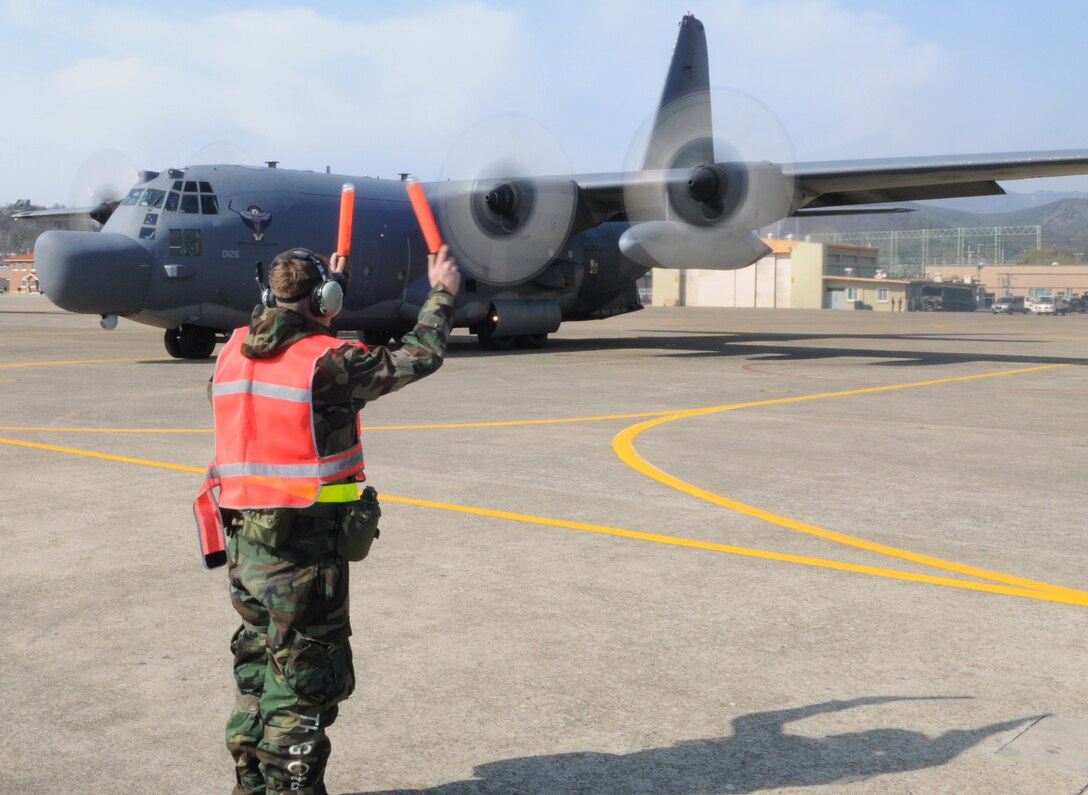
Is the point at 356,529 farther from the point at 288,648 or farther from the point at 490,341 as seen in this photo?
the point at 490,341

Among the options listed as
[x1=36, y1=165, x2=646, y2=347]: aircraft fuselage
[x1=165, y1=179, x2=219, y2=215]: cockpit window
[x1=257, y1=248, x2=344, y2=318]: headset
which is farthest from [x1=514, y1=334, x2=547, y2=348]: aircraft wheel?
[x1=257, y1=248, x2=344, y2=318]: headset

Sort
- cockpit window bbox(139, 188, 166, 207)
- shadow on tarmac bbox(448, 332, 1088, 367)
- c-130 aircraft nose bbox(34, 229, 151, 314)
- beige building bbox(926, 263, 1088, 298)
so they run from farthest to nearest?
beige building bbox(926, 263, 1088, 298) → shadow on tarmac bbox(448, 332, 1088, 367) → cockpit window bbox(139, 188, 166, 207) → c-130 aircraft nose bbox(34, 229, 151, 314)

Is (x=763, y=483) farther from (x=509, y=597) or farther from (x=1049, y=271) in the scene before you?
(x=1049, y=271)

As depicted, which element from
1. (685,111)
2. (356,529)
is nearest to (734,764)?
(356,529)

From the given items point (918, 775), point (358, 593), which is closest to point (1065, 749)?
point (918, 775)

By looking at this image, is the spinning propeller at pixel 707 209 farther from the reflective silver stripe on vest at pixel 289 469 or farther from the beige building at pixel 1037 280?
the beige building at pixel 1037 280

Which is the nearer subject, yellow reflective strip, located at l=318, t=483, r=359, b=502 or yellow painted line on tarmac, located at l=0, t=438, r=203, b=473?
yellow reflective strip, located at l=318, t=483, r=359, b=502

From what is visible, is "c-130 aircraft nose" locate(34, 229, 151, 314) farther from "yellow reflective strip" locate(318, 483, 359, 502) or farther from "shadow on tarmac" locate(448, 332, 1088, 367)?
"yellow reflective strip" locate(318, 483, 359, 502)

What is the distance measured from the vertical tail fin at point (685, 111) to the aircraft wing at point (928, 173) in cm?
241

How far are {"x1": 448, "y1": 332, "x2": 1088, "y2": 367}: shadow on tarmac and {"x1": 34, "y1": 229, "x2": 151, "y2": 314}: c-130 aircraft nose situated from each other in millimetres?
7009

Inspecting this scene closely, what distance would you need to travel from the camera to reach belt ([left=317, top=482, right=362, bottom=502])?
3.62 m

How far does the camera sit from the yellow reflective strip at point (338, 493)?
3.62 m

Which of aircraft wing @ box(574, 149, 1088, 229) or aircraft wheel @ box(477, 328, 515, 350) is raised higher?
aircraft wing @ box(574, 149, 1088, 229)

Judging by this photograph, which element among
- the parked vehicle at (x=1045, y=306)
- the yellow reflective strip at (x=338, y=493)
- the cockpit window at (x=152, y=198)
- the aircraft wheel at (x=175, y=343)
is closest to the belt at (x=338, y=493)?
the yellow reflective strip at (x=338, y=493)
